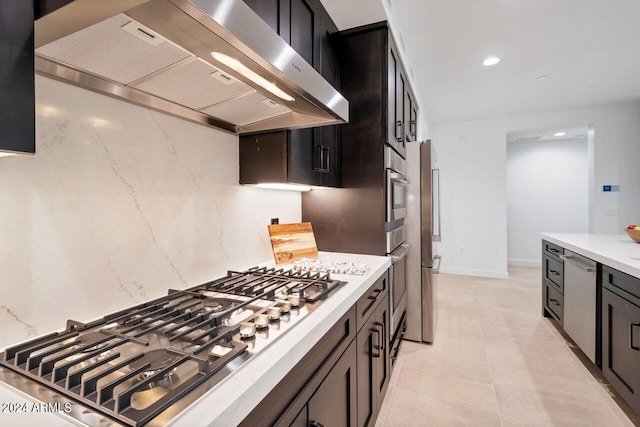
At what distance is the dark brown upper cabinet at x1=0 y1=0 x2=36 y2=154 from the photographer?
1.67 feet

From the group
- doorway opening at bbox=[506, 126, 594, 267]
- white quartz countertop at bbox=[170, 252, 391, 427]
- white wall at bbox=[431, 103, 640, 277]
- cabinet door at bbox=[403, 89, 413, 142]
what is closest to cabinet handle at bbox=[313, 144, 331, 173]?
white quartz countertop at bbox=[170, 252, 391, 427]

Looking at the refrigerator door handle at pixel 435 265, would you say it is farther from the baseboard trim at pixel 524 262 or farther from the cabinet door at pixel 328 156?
the baseboard trim at pixel 524 262

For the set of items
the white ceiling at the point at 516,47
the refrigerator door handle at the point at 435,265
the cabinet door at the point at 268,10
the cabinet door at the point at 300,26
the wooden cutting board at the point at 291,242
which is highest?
the white ceiling at the point at 516,47

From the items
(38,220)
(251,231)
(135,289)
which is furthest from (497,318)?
(38,220)

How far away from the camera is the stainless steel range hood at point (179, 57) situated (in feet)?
1.99

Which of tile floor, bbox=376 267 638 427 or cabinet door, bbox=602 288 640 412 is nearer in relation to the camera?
cabinet door, bbox=602 288 640 412

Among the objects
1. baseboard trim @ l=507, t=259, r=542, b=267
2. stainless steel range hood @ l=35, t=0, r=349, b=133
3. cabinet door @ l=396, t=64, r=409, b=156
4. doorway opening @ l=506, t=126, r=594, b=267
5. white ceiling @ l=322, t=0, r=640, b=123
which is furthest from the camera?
baseboard trim @ l=507, t=259, r=542, b=267

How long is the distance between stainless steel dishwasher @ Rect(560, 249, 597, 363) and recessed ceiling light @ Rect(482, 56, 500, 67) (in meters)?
2.00

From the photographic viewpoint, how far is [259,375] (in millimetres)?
613

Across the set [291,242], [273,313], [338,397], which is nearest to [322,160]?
[291,242]

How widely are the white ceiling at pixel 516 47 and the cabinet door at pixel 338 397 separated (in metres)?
1.95

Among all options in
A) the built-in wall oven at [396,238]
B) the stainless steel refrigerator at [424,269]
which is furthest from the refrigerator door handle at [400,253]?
the stainless steel refrigerator at [424,269]

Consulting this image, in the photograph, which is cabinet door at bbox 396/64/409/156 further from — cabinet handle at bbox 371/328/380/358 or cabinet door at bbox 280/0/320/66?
cabinet handle at bbox 371/328/380/358

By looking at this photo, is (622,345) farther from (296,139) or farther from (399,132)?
(296,139)
